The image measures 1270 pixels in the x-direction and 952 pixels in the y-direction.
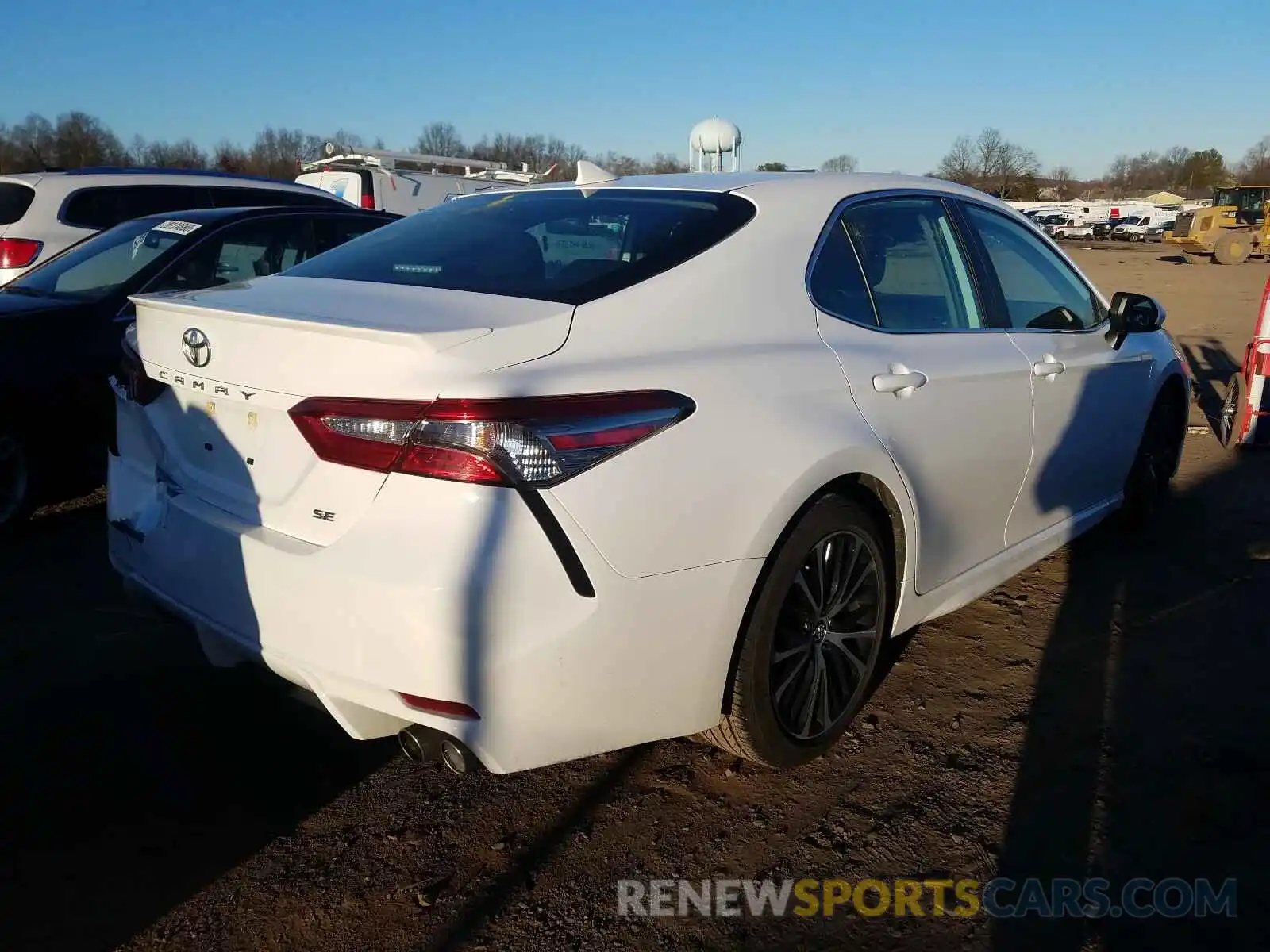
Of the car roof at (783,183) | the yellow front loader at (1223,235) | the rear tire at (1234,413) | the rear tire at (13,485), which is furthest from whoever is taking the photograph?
the yellow front loader at (1223,235)

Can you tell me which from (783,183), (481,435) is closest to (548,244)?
(783,183)

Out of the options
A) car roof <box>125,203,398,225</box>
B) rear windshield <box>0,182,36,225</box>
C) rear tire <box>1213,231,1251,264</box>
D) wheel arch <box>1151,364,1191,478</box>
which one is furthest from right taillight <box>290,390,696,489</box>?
rear tire <box>1213,231,1251,264</box>

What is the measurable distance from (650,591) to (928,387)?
4.14ft

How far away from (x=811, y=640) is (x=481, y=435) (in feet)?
3.95

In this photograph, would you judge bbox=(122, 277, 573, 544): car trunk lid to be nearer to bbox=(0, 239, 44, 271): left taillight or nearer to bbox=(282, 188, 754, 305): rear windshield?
bbox=(282, 188, 754, 305): rear windshield

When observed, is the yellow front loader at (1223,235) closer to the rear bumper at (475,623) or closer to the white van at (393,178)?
the white van at (393,178)

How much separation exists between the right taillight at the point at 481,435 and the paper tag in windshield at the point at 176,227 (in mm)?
3873

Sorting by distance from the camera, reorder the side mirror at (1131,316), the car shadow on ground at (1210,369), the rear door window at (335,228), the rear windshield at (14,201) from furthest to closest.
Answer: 1. the car shadow on ground at (1210,369)
2. the rear windshield at (14,201)
3. the rear door window at (335,228)
4. the side mirror at (1131,316)

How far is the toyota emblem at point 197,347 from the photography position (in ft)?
7.96

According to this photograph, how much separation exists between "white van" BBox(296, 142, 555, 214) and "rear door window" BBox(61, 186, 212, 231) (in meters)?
8.99

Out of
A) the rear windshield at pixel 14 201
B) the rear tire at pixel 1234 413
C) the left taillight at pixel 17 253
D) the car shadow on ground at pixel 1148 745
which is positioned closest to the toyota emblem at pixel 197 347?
the car shadow on ground at pixel 1148 745

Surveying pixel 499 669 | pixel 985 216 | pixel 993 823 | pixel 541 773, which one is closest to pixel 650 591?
pixel 499 669

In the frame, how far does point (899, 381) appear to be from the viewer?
286 centimetres

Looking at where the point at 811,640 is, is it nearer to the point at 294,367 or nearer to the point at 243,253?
the point at 294,367
